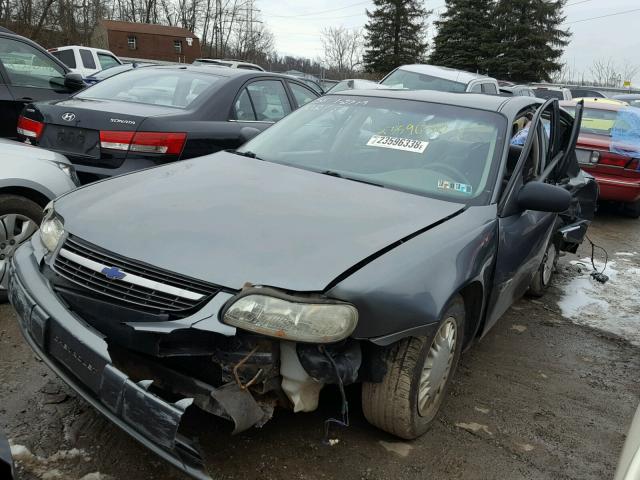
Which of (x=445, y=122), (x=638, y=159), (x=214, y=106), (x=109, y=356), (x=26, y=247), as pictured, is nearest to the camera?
(x=109, y=356)

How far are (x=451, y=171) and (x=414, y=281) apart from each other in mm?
1161

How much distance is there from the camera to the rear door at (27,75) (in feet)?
19.5

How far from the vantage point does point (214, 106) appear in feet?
16.9

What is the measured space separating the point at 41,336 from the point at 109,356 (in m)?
0.44

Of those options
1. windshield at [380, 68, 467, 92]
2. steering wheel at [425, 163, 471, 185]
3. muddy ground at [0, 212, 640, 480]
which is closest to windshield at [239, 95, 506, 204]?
steering wheel at [425, 163, 471, 185]

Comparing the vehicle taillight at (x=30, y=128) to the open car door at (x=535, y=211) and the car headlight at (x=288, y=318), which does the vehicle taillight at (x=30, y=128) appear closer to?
the car headlight at (x=288, y=318)

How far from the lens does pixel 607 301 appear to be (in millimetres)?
5125

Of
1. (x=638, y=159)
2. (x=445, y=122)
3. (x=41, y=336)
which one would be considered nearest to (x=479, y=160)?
(x=445, y=122)

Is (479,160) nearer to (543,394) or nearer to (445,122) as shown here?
(445,122)

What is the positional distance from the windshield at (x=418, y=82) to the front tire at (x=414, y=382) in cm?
828

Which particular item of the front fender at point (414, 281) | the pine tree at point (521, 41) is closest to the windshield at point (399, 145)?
the front fender at point (414, 281)

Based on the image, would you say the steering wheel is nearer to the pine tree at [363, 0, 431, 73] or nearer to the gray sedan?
the gray sedan

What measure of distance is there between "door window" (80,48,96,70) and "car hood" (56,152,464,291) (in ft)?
51.8

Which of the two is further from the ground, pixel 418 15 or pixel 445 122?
pixel 418 15
